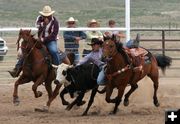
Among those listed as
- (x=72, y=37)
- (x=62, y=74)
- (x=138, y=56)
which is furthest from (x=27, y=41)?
(x=72, y=37)

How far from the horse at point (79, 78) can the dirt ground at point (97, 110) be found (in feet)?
1.40

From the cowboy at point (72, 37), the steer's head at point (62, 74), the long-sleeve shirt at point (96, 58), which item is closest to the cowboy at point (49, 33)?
the long-sleeve shirt at point (96, 58)

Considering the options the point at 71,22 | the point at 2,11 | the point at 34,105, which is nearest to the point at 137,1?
the point at 2,11

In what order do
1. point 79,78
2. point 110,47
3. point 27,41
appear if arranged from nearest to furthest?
point 110,47, point 79,78, point 27,41

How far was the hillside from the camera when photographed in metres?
35.2

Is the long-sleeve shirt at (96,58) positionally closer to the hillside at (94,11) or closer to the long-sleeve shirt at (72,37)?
the long-sleeve shirt at (72,37)

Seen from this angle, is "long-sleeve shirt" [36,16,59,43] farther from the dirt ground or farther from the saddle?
the saddle

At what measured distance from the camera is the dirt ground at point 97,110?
34.4ft

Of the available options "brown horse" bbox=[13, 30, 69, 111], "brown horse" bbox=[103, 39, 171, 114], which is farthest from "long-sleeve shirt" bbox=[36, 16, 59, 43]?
"brown horse" bbox=[103, 39, 171, 114]

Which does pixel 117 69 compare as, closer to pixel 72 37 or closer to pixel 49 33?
pixel 49 33

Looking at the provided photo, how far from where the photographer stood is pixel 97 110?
11.9 m

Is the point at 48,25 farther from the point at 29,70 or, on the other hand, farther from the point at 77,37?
the point at 77,37

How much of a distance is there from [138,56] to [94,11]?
1065 inches

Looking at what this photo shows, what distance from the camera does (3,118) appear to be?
35.6ft
